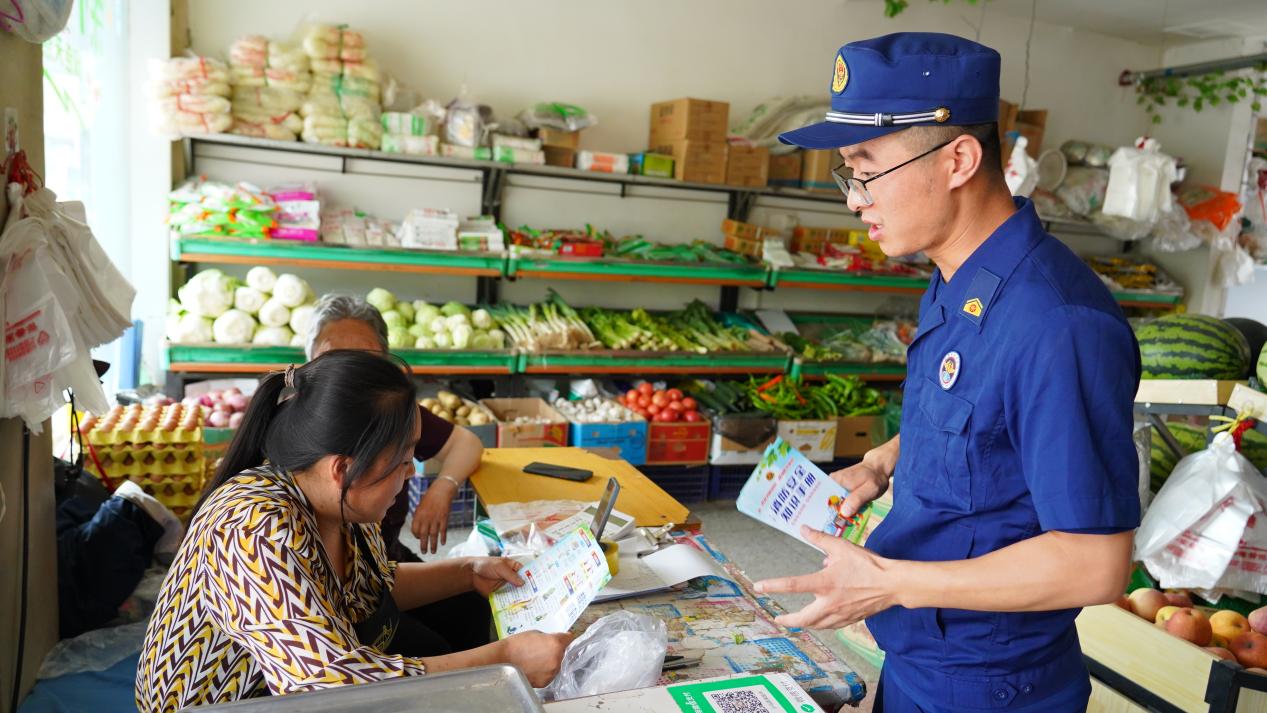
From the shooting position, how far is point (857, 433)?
19.3 ft

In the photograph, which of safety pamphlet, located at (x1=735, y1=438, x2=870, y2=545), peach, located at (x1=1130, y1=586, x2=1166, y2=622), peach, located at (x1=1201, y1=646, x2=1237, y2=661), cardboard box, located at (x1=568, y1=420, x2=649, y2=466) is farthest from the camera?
cardboard box, located at (x1=568, y1=420, x2=649, y2=466)

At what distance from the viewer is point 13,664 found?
2.44 m

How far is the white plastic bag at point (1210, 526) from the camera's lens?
2551 mm

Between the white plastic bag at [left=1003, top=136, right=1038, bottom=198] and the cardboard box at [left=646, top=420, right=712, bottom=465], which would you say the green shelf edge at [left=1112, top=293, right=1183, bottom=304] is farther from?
the cardboard box at [left=646, top=420, right=712, bottom=465]

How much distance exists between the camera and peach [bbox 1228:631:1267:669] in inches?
96.5

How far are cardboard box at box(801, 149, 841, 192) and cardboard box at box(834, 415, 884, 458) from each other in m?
1.71

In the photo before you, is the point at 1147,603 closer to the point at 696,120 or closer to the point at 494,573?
the point at 494,573

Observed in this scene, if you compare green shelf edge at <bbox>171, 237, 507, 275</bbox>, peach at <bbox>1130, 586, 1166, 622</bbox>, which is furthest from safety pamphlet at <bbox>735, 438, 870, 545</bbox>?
green shelf edge at <bbox>171, 237, 507, 275</bbox>

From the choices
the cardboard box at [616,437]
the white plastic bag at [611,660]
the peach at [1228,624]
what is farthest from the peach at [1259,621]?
the cardboard box at [616,437]

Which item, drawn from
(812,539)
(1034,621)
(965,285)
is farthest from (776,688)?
(965,285)

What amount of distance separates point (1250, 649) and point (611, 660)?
2067mm

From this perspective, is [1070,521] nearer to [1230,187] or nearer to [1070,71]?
[1070,71]

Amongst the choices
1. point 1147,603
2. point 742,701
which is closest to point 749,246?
point 1147,603

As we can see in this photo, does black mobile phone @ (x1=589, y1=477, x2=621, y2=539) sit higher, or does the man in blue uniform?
the man in blue uniform
